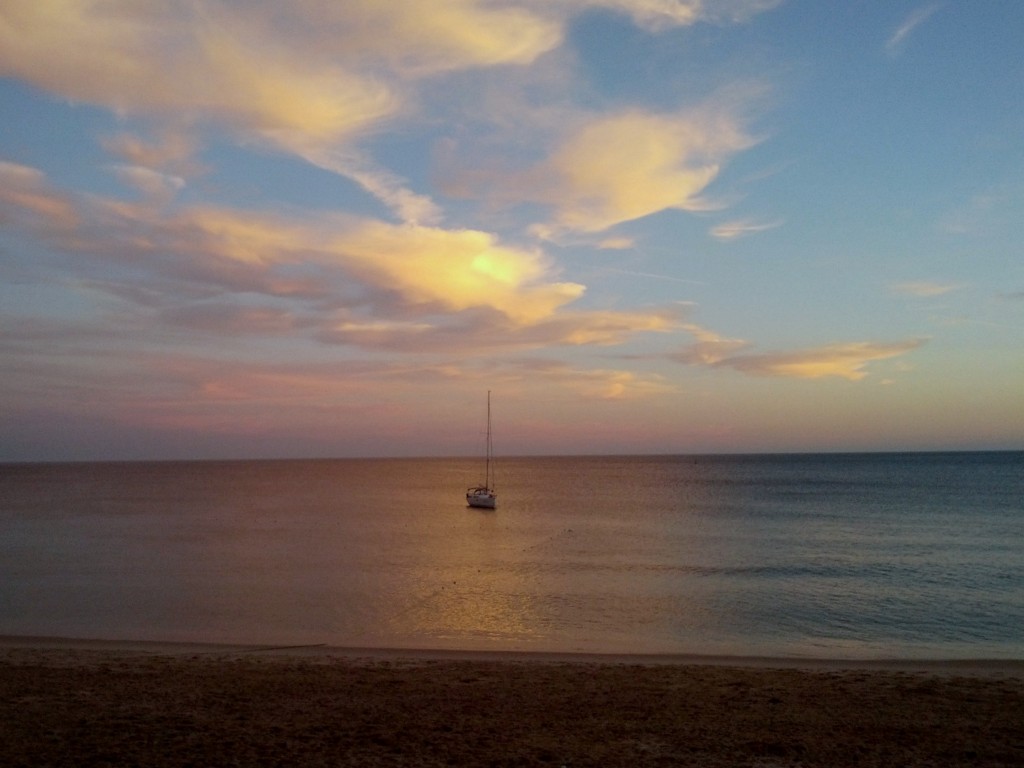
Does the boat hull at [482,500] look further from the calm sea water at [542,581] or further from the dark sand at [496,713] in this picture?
the dark sand at [496,713]

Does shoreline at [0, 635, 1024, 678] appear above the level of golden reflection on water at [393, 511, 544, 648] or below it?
above

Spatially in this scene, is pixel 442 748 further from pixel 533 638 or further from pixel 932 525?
pixel 932 525

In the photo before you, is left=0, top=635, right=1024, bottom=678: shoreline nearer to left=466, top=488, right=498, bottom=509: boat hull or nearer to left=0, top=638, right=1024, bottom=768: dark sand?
left=0, top=638, right=1024, bottom=768: dark sand

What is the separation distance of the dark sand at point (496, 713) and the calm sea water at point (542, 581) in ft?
13.7

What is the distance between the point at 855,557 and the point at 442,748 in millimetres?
31238

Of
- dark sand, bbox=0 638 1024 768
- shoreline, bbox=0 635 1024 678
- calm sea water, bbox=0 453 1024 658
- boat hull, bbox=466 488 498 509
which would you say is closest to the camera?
dark sand, bbox=0 638 1024 768

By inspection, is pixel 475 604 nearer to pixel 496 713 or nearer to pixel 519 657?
pixel 519 657

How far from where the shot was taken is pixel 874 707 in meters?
11.9

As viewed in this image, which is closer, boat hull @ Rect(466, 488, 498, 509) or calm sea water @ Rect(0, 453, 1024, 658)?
calm sea water @ Rect(0, 453, 1024, 658)

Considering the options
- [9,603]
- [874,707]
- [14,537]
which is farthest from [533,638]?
[14,537]

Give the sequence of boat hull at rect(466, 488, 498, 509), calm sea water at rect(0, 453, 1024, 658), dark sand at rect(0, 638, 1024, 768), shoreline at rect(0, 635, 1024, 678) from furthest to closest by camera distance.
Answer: boat hull at rect(466, 488, 498, 509) → calm sea water at rect(0, 453, 1024, 658) → shoreline at rect(0, 635, 1024, 678) → dark sand at rect(0, 638, 1024, 768)

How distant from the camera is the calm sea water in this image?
20.5m

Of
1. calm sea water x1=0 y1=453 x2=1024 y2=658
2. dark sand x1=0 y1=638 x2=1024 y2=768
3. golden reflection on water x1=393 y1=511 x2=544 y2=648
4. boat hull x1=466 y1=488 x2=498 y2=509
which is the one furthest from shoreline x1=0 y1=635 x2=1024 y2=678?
boat hull x1=466 y1=488 x2=498 y2=509

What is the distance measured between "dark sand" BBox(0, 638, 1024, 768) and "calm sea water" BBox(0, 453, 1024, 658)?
13.7 ft
